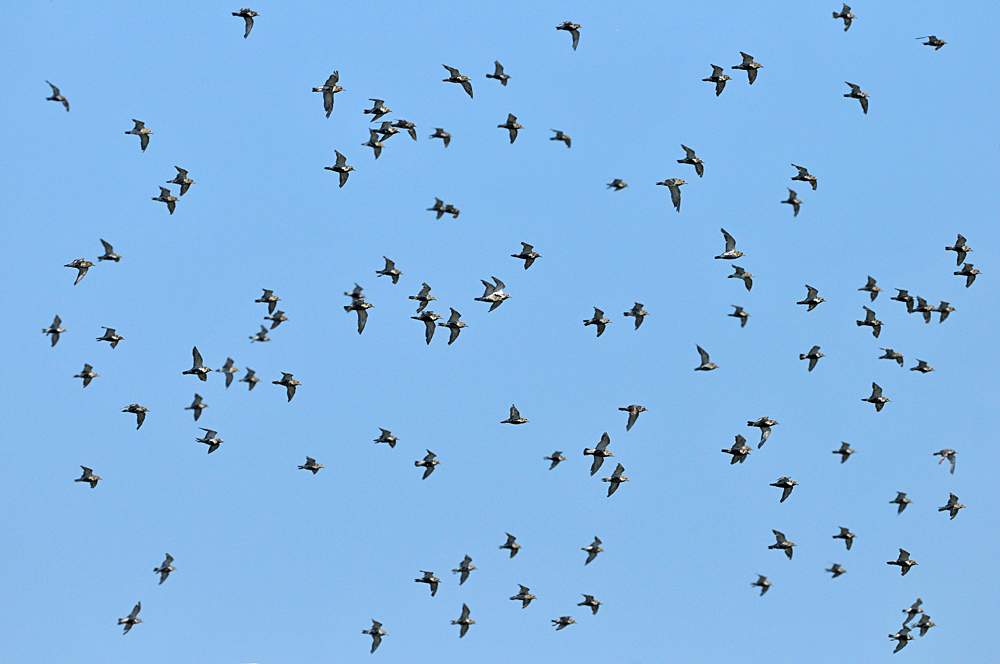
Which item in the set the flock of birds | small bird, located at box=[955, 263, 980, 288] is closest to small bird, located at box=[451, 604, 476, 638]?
the flock of birds

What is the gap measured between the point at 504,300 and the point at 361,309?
10059mm

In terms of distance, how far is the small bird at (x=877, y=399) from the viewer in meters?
125

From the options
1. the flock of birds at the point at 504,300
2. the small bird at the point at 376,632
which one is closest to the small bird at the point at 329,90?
the flock of birds at the point at 504,300

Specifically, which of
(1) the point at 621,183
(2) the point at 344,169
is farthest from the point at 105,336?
(1) the point at 621,183

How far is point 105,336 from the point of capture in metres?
118

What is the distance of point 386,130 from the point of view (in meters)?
116

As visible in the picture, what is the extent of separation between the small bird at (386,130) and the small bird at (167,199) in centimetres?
1375

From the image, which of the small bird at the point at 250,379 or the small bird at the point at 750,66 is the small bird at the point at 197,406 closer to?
the small bird at the point at 250,379

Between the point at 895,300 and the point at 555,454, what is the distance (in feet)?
80.3

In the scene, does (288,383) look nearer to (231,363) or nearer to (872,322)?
(231,363)

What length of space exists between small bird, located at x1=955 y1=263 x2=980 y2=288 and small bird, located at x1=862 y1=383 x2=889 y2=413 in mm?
8731

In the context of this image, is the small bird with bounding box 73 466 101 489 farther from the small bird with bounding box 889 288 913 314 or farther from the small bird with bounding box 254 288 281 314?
the small bird with bounding box 889 288 913 314

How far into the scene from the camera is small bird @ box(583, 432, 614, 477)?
385ft

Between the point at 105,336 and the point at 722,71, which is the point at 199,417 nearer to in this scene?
the point at 105,336
